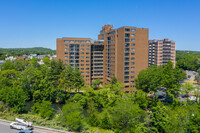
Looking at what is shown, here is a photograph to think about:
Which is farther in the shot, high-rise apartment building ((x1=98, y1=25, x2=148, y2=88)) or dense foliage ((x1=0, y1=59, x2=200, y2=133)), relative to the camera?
high-rise apartment building ((x1=98, y1=25, x2=148, y2=88))

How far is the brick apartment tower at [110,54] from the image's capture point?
2199 inches

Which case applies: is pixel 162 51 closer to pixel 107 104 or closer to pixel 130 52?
pixel 130 52

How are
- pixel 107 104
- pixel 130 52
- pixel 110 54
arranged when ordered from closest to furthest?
pixel 107 104, pixel 130 52, pixel 110 54

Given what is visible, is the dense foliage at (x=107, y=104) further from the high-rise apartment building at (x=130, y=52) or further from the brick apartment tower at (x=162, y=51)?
the brick apartment tower at (x=162, y=51)

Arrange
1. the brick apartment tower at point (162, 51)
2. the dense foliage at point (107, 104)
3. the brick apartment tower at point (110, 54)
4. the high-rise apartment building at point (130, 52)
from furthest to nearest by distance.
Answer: the brick apartment tower at point (162, 51), the brick apartment tower at point (110, 54), the high-rise apartment building at point (130, 52), the dense foliage at point (107, 104)

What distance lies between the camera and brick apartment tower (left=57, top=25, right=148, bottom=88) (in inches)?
2199

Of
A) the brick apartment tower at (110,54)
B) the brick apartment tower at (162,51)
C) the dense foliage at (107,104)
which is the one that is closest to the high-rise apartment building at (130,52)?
the brick apartment tower at (110,54)

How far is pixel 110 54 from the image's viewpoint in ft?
213

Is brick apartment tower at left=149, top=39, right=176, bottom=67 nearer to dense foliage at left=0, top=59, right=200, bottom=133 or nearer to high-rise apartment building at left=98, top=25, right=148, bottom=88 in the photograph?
high-rise apartment building at left=98, top=25, right=148, bottom=88

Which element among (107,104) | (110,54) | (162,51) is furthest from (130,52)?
(162,51)

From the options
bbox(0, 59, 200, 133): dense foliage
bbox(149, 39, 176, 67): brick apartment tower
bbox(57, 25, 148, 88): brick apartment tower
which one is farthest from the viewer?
bbox(149, 39, 176, 67): brick apartment tower

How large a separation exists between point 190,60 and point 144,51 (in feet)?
260

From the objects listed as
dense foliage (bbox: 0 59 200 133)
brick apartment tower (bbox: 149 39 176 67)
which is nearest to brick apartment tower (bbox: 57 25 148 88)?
dense foliage (bbox: 0 59 200 133)

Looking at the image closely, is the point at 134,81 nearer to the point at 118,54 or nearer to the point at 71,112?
the point at 118,54
